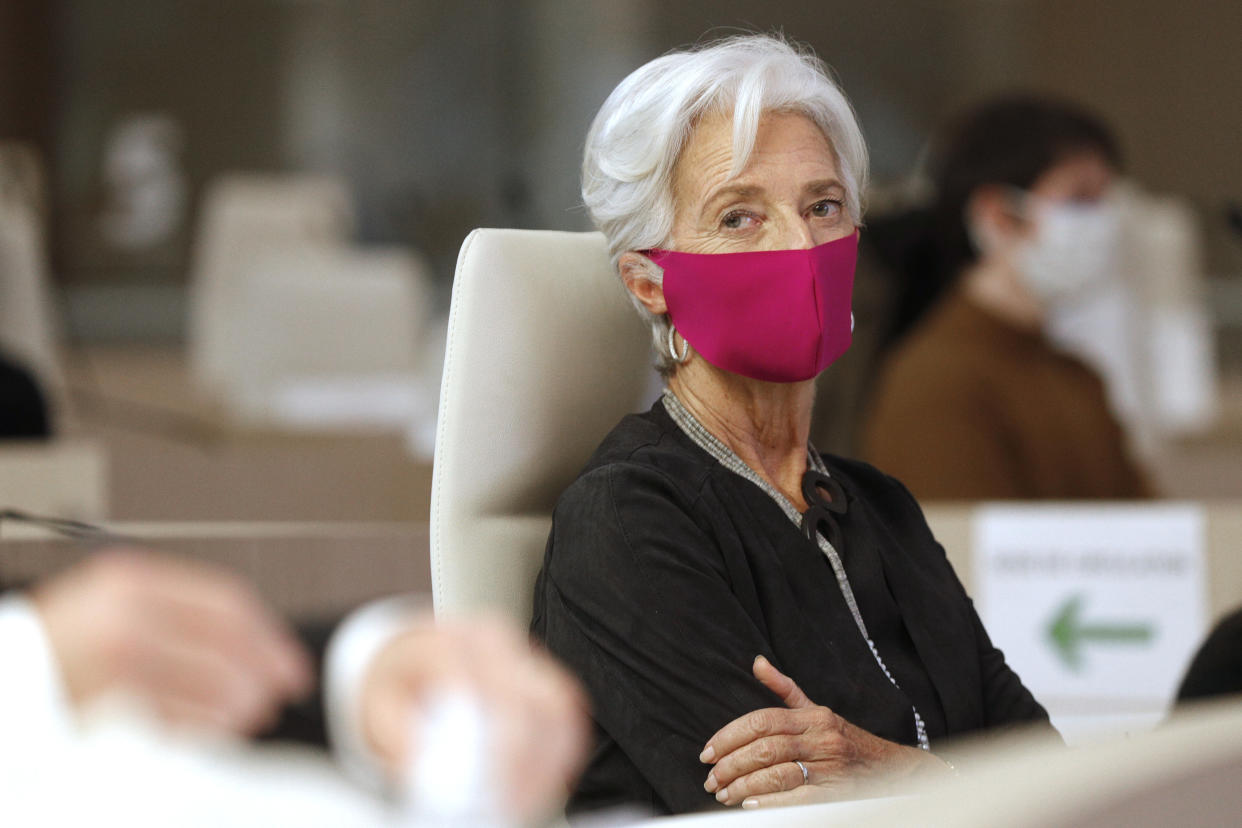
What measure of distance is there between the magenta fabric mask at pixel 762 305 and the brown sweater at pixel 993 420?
1.30 m

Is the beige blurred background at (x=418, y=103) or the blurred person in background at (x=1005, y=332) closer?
the blurred person in background at (x=1005, y=332)

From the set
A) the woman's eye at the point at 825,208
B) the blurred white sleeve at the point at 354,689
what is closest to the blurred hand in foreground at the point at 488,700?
the blurred white sleeve at the point at 354,689

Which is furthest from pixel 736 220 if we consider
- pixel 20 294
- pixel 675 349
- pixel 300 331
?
pixel 300 331

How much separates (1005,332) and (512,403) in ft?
5.64

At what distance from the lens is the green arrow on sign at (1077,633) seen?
8.45ft

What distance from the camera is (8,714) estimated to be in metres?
0.48

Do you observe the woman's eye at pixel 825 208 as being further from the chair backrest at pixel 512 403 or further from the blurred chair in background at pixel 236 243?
the blurred chair in background at pixel 236 243

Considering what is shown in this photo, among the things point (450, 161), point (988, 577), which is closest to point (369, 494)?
point (988, 577)

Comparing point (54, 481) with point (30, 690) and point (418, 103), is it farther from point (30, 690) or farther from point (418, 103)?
point (418, 103)

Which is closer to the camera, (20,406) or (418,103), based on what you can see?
(20,406)

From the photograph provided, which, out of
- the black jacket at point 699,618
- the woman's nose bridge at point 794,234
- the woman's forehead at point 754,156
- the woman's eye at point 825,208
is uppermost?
the woman's forehead at point 754,156

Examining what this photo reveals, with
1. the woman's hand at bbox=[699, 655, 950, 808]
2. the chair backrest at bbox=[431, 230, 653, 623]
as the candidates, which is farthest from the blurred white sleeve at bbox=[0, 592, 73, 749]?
the chair backrest at bbox=[431, 230, 653, 623]

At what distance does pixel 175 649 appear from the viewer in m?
0.49

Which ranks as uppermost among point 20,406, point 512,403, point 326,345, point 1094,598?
point 512,403
